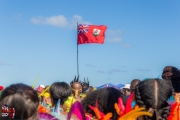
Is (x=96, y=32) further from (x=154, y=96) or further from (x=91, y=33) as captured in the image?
(x=154, y=96)

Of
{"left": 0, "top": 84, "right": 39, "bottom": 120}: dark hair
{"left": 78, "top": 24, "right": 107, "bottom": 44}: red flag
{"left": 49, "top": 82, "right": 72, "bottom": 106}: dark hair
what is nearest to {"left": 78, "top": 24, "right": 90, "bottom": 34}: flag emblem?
{"left": 78, "top": 24, "right": 107, "bottom": 44}: red flag

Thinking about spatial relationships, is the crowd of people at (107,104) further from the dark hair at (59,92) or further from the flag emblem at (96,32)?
the flag emblem at (96,32)

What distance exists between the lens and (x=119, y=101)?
3.08 metres

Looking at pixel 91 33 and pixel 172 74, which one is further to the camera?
pixel 91 33

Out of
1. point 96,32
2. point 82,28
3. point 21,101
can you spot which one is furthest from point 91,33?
point 21,101

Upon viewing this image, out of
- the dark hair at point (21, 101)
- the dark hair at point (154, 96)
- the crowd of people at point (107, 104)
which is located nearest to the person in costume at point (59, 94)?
the crowd of people at point (107, 104)

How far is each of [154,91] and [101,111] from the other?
1.39ft

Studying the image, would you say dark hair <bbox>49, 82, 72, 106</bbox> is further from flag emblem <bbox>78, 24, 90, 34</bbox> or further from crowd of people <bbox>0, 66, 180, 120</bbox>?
flag emblem <bbox>78, 24, 90, 34</bbox>

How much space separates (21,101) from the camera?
2691mm

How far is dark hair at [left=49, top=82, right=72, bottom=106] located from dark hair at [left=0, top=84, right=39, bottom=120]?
245 centimetres

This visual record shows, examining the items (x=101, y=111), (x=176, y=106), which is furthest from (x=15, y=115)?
(x=176, y=106)

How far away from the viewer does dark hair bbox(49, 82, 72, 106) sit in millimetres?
5246

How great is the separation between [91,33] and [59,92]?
15714 mm

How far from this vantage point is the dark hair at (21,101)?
2.69 meters
